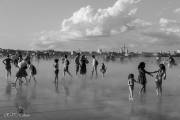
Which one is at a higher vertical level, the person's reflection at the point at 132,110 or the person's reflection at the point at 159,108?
the person's reflection at the point at 132,110

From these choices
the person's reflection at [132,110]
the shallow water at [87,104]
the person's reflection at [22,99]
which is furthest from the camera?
the person's reflection at [22,99]

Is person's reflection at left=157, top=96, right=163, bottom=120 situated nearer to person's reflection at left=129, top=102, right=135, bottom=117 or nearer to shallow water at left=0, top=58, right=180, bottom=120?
shallow water at left=0, top=58, right=180, bottom=120

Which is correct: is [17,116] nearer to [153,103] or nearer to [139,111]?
[139,111]

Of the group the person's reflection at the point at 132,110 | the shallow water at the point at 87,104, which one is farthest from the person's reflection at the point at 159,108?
the person's reflection at the point at 132,110

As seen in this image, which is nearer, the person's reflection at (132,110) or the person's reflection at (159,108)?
the person's reflection at (159,108)

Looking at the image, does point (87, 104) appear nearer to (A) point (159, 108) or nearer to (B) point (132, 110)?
(B) point (132, 110)

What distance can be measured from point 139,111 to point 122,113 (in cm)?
70

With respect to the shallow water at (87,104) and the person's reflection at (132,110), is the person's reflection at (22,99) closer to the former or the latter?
the shallow water at (87,104)

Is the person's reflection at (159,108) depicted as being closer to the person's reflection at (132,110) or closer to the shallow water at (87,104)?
the shallow water at (87,104)

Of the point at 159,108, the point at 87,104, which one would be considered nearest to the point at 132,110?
the point at 159,108

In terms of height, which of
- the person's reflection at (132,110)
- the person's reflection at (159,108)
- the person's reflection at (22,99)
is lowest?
the person's reflection at (159,108)

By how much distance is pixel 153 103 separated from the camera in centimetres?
1230

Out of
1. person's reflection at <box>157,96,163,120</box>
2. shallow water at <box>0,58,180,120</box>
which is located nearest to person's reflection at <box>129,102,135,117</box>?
shallow water at <box>0,58,180,120</box>

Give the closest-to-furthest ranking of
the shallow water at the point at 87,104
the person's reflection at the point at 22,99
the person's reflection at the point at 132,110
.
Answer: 1. the shallow water at the point at 87,104
2. the person's reflection at the point at 132,110
3. the person's reflection at the point at 22,99
